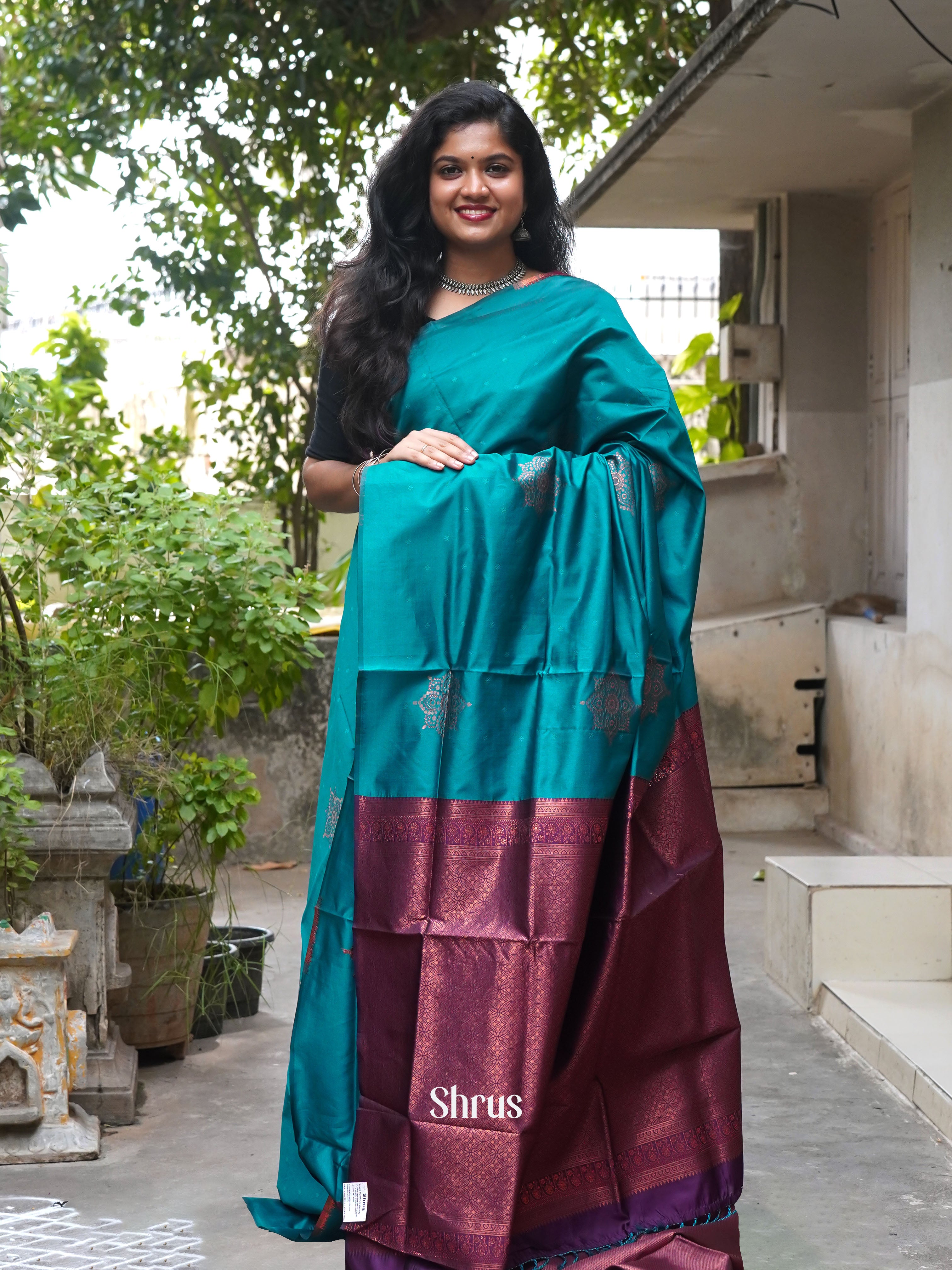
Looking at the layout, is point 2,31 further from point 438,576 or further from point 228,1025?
point 438,576

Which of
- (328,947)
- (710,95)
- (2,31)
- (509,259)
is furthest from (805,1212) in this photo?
(2,31)

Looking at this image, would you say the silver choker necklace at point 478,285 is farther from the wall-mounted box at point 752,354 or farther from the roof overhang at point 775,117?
the wall-mounted box at point 752,354

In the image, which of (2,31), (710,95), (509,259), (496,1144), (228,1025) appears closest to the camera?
(496,1144)

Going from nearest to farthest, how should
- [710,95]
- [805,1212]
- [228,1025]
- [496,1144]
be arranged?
[496,1144] → [805,1212] → [228,1025] → [710,95]

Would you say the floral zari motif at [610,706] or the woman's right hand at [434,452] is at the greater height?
the woman's right hand at [434,452]

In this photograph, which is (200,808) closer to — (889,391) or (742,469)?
(742,469)

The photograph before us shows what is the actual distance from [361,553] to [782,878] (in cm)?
219

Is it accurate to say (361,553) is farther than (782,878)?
No

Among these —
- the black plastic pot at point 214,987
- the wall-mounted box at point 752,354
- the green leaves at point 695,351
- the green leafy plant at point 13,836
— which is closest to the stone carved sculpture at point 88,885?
the green leafy plant at point 13,836

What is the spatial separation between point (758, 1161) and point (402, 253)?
5.82ft

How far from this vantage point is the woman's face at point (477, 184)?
224cm

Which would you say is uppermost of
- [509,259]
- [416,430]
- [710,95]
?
[710,95]

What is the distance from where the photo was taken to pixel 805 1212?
2496 millimetres

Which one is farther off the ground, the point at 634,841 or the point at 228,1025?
the point at 634,841
